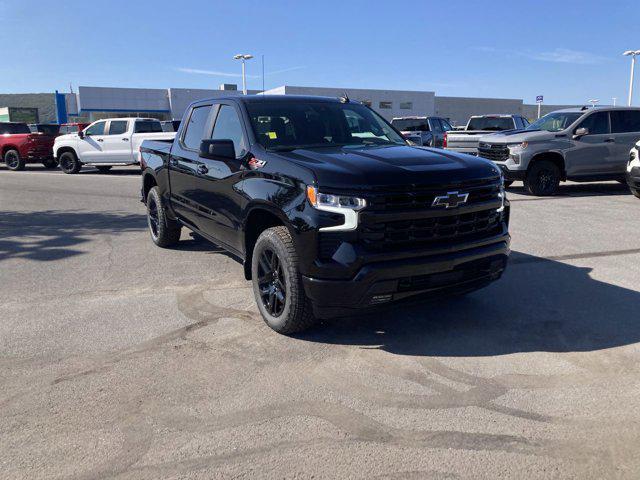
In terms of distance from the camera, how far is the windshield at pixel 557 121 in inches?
501

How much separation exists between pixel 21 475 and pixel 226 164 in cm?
294

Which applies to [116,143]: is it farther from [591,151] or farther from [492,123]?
[591,151]

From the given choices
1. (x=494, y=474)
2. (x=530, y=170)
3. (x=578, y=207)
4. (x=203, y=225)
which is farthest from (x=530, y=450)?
(x=530, y=170)

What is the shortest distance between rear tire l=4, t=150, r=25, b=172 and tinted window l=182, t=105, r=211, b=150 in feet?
60.8

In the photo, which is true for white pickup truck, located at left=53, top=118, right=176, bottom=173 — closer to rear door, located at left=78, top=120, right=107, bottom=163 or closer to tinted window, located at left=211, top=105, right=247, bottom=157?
rear door, located at left=78, top=120, right=107, bottom=163

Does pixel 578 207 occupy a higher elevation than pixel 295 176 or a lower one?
lower

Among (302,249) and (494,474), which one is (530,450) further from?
(302,249)

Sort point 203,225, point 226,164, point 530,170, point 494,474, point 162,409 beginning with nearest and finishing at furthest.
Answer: point 494,474
point 162,409
point 226,164
point 203,225
point 530,170

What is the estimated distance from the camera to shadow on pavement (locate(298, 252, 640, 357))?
4.07m

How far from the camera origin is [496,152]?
1284 centimetres

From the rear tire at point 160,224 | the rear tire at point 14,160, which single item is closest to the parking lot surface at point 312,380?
the rear tire at point 160,224

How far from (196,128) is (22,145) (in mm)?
18670

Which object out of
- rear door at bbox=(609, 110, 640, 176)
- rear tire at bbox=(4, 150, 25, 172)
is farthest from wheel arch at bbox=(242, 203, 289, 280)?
rear tire at bbox=(4, 150, 25, 172)

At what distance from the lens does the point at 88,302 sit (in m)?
5.18
